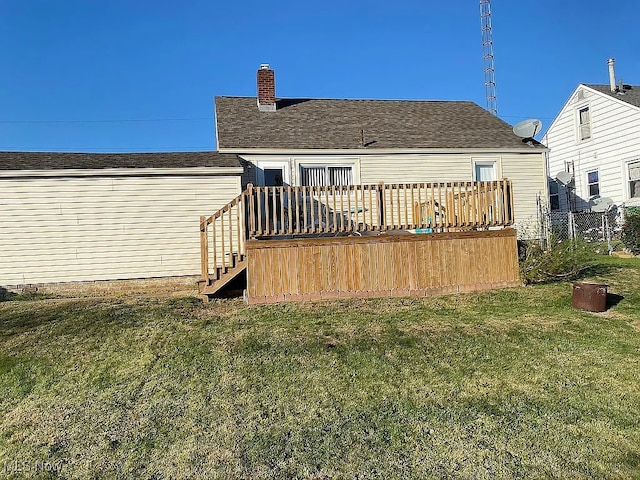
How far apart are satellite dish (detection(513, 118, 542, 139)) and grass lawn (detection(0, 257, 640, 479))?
8541 millimetres

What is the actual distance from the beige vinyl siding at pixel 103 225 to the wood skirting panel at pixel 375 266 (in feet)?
12.1

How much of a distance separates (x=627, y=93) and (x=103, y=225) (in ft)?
60.8

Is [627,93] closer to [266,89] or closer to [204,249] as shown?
[266,89]

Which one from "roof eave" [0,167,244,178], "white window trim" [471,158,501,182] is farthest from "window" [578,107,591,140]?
"roof eave" [0,167,244,178]

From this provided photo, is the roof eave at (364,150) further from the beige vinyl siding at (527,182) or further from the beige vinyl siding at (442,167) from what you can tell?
the beige vinyl siding at (527,182)

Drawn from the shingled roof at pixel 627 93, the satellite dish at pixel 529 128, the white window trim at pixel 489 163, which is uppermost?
the shingled roof at pixel 627 93

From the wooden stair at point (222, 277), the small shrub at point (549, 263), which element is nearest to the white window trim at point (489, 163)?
the small shrub at point (549, 263)

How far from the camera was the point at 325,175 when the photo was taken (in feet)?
40.7

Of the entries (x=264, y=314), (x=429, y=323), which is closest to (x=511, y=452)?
(x=429, y=323)

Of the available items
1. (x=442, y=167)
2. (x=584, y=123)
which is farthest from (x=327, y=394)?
(x=584, y=123)

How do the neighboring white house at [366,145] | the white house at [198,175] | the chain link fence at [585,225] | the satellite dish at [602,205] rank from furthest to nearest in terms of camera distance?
the satellite dish at [602,205]
the chain link fence at [585,225]
the neighboring white house at [366,145]
the white house at [198,175]

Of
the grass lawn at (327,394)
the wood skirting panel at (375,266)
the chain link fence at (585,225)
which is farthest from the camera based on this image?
the chain link fence at (585,225)

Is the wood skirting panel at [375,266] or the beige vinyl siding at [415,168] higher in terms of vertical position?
the beige vinyl siding at [415,168]

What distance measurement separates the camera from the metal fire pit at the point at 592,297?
21.1 ft
